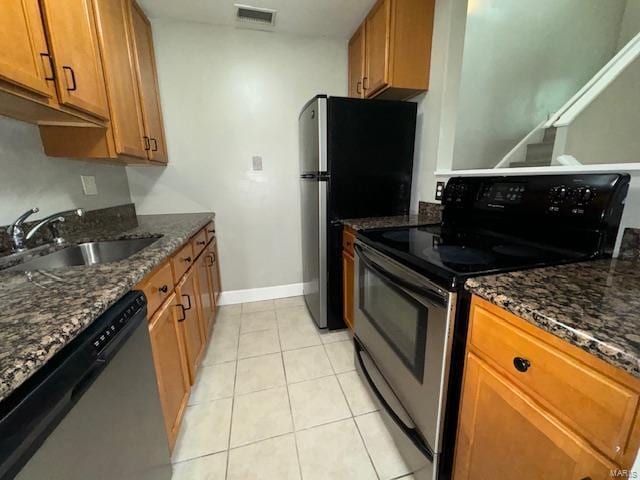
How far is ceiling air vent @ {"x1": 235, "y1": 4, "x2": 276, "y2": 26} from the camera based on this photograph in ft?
6.23

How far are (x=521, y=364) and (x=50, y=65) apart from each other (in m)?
1.81

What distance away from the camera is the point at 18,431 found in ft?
1.34

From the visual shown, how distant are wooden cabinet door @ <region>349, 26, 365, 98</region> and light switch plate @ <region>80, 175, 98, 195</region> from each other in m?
2.02

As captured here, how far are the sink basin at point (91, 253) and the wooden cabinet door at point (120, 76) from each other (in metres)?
0.50

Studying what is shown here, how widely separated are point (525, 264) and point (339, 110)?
1.37 meters

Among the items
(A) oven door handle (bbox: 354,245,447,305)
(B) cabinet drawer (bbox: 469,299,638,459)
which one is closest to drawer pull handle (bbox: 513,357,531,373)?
(B) cabinet drawer (bbox: 469,299,638,459)

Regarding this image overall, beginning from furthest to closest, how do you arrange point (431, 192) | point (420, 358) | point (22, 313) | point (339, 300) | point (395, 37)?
1. point (339, 300)
2. point (431, 192)
3. point (395, 37)
4. point (420, 358)
5. point (22, 313)

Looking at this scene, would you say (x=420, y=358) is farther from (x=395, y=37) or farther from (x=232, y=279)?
(x=232, y=279)

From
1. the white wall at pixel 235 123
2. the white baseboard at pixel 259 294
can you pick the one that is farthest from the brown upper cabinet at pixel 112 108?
the white baseboard at pixel 259 294

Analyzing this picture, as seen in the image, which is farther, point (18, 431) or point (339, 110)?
point (339, 110)

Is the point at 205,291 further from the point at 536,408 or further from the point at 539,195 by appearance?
the point at 539,195

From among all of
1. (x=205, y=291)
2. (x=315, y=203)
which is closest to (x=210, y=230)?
(x=205, y=291)

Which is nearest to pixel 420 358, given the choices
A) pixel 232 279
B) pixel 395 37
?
pixel 395 37

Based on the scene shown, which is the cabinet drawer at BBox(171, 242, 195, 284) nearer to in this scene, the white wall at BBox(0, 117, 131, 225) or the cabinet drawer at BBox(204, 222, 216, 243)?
the cabinet drawer at BBox(204, 222, 216, 243)
